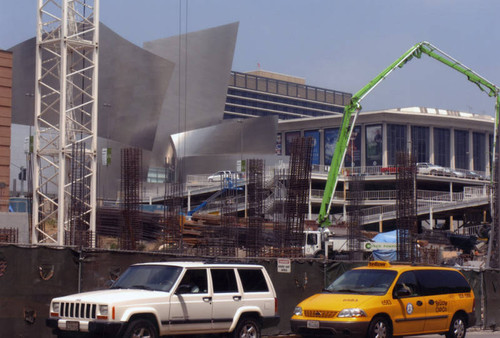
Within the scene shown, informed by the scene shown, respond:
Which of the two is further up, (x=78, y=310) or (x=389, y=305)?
(x=78, y=310)

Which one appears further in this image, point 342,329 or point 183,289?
point 342,329

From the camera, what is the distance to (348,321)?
1541 centimetres

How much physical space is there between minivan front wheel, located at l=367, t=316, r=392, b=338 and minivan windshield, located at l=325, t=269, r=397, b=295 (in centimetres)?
60

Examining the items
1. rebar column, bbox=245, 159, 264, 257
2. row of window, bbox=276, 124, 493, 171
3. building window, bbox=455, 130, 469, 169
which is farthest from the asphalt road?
building window, bbox=455, 130, 469, 169

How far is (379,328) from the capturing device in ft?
51.9

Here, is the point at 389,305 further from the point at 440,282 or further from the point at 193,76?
the point at 193,76

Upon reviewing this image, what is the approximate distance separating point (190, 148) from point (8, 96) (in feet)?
169

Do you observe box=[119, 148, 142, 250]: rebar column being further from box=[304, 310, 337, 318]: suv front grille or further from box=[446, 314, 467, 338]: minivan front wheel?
box=[304, 310, 337, 318]: suv front grille

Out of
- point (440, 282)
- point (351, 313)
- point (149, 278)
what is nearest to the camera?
point (149, 278)

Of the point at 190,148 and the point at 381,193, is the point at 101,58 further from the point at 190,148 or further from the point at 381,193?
the point at 381,193

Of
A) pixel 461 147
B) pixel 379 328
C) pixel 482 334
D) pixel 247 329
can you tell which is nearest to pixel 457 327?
pixel 379 328

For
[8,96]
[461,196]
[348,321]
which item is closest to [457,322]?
[348,321]

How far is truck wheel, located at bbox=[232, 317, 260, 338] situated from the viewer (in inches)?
597

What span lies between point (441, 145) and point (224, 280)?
4117 inches
